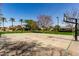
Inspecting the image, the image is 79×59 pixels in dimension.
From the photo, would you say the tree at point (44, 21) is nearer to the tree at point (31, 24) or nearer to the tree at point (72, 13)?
the tree at point (31, 24)

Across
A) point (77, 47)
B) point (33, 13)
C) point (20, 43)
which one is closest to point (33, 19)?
point (33, 13)

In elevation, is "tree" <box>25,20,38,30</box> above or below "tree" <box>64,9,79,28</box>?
below

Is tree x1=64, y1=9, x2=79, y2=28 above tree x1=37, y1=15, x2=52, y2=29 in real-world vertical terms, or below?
above

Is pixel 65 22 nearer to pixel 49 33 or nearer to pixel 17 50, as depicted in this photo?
pixel 49 33

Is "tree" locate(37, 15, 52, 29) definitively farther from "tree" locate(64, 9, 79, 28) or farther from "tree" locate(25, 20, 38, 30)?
"tree" locate(64, 9, 79, 28)

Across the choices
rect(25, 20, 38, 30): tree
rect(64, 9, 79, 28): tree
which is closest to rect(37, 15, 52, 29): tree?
rect(25, 20, 38, 30): tree

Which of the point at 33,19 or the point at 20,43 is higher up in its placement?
the point at 33,19

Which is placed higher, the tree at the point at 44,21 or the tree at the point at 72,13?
the tree at the point at 72,13

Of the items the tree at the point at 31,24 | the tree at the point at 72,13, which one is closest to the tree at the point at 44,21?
the tree at the point at 31,24
